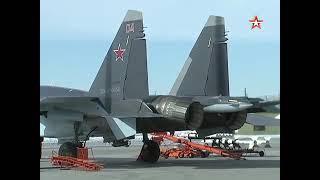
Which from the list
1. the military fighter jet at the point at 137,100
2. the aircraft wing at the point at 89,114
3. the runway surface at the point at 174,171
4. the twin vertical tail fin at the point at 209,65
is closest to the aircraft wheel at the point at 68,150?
the military fighter jet at the point at 137,100

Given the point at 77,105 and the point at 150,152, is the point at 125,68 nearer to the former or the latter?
the point at 77,105

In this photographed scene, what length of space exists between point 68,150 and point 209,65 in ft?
16.7

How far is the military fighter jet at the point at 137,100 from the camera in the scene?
12.9 metres

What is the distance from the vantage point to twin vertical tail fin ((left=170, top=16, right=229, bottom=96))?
1451 cm

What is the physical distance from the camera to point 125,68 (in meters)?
13.5

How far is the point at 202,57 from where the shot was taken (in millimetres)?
14641

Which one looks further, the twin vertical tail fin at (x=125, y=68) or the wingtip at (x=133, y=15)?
the wingtip at (x=133, y=15)

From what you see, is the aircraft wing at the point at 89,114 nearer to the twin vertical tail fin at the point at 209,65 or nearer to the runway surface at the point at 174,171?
the runway surface at the point at 174,171

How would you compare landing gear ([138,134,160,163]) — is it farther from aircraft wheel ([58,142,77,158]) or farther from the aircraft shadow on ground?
aircraft wheel ([58,142,77,158])

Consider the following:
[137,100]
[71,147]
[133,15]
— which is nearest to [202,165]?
[137,100]

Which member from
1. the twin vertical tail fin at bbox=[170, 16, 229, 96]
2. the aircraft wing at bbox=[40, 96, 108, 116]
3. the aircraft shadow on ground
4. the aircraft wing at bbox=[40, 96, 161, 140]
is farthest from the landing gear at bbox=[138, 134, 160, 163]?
the aircraft wing at bbox=[40, 96, 108, 116]

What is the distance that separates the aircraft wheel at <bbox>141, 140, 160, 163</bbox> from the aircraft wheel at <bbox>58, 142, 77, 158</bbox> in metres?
2.97
